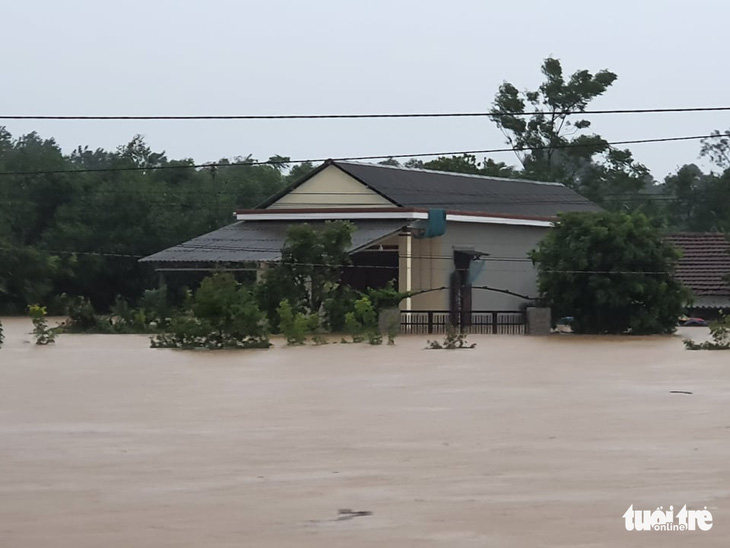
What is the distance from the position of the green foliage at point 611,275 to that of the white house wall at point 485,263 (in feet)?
13.9

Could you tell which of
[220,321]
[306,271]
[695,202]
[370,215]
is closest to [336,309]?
[306,271]

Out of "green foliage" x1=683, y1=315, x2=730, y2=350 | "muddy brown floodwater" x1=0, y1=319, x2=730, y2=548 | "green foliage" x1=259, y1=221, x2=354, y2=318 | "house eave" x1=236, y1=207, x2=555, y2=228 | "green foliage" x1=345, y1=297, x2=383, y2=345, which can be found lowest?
"muddy brown floodwater" x1=0, y1=319, x2=730, y2=548

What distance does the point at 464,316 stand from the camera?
150ft

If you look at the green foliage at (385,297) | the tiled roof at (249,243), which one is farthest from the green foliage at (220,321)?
the tiled roof at (249,243)

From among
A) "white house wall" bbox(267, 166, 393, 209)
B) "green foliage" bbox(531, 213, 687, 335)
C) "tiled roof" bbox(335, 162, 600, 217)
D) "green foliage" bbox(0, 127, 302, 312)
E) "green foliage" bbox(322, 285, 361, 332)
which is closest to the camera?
"green foliage" bbox(322, 285, 361, 332)

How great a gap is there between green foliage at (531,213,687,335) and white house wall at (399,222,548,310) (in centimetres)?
424

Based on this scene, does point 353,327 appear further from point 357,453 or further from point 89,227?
point 89,227

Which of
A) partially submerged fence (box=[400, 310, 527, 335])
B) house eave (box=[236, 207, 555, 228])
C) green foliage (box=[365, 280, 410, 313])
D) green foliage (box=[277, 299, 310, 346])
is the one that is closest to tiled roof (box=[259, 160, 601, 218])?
house eave (box=[236, 207, 555, 228])

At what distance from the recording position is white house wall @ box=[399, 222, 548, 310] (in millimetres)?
45719

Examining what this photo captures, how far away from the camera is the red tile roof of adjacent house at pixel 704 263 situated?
5469cm

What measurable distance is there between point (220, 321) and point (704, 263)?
28533mm

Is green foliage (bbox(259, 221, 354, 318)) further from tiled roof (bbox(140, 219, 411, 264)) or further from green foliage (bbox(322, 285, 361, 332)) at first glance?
tiled roof (bbox(140, 219, 411, 264))

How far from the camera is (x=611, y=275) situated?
41.1 meters

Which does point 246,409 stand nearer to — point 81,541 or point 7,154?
point 81,541
